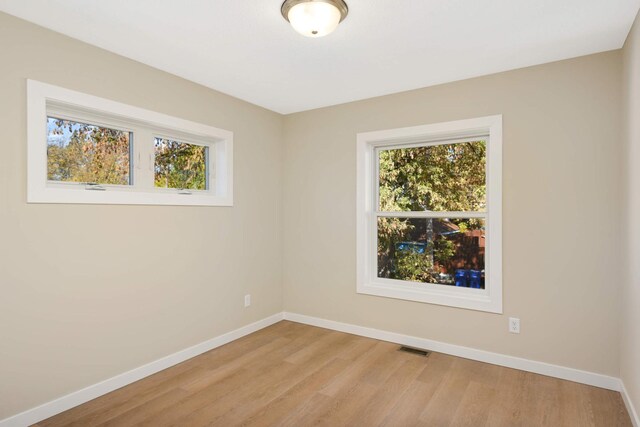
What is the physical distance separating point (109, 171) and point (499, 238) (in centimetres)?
314

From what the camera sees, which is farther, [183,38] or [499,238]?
[499,238]

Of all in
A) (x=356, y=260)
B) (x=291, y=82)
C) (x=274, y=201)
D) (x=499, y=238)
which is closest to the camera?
(x=499, y=238)

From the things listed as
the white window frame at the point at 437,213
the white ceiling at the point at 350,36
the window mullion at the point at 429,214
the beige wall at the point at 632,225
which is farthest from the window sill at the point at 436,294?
the white ceiling at the point at 350,36

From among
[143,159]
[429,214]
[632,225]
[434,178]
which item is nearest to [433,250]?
[429,214]

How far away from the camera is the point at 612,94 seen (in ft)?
8.57

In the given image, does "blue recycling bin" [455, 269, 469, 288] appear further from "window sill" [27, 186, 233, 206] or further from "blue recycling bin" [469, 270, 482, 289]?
"window sill" [27, 186, 233, 206]

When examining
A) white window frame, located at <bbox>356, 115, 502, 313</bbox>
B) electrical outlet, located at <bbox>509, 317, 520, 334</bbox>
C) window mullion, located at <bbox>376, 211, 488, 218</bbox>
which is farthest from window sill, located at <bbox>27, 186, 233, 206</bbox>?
electrical outlet, located at <bbox>509, 317, 520, 334</bbox>

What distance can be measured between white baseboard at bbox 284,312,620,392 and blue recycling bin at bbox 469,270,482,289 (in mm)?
549

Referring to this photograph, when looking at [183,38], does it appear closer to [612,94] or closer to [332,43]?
[332,43]

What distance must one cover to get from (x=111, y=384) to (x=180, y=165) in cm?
182

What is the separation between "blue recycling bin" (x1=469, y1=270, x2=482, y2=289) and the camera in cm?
327

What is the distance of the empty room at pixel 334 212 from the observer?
220 centimetres

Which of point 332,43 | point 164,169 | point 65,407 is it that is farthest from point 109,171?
point 332,43

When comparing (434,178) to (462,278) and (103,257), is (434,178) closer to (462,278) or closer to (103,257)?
(462,278)
